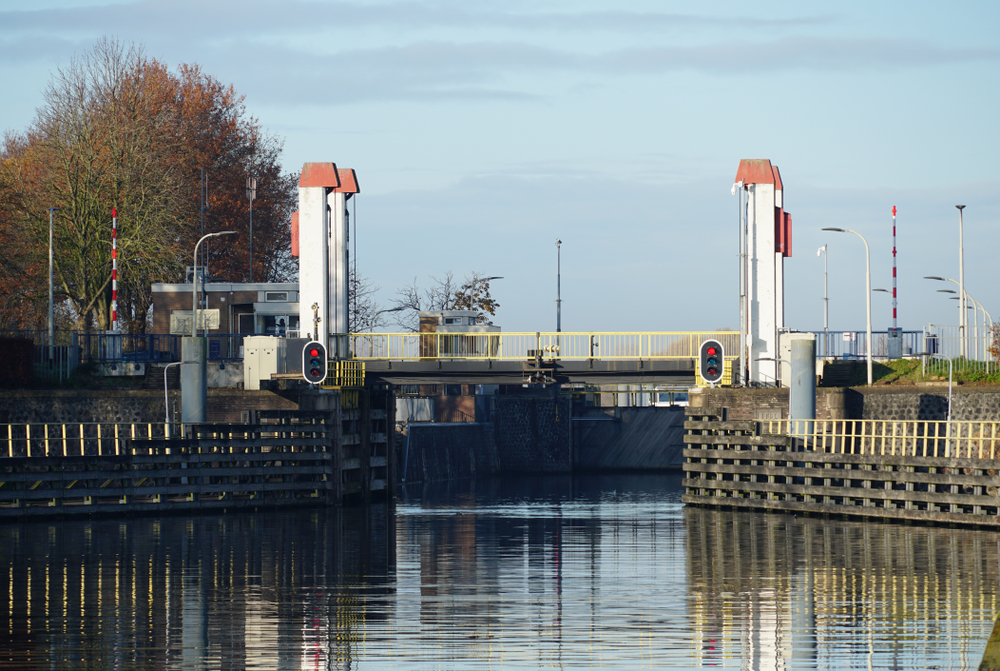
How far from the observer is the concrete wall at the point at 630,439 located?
82.4 m

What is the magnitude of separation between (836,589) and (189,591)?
9412 millimetres

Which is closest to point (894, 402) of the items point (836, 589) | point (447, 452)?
point (836, 589)

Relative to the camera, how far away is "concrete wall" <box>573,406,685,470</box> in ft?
270

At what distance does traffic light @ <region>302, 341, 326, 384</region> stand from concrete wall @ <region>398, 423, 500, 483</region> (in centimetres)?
2416

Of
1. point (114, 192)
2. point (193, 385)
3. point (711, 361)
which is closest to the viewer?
point (193, 385)

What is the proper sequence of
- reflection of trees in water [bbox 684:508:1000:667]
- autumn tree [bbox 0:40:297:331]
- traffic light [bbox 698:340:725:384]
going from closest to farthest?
reflection of trees in water [bbox 684:508:1000:667] → traffic light [bbox 698:340:725:384] → autumn tree [bbox 0:40:297:331]

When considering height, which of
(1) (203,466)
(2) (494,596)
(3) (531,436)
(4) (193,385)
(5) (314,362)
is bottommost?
(3) (531,436)

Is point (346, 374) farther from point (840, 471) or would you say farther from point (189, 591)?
point (189, 591)

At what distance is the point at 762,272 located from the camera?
141ft

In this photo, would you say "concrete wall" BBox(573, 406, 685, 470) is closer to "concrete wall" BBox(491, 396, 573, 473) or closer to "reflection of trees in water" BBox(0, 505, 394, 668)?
"concrete wall" BBox(491, 396, 573, 473)

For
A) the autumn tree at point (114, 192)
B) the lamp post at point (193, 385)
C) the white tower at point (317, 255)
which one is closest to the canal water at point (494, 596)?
the lamp post at point (193, 385)

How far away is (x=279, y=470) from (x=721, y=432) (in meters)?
13.1

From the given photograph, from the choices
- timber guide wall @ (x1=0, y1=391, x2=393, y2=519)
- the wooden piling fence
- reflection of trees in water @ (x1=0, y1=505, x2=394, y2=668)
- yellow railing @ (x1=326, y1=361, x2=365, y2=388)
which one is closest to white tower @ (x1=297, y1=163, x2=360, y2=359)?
yellow railing @ (x1=326, y1=361, x2=365, y2=388)

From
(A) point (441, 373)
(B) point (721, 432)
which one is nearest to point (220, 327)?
(A) point (441, 373)
